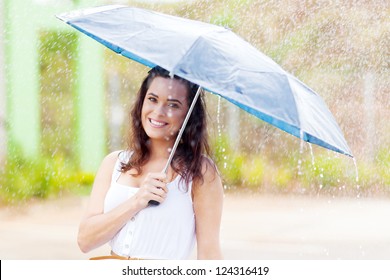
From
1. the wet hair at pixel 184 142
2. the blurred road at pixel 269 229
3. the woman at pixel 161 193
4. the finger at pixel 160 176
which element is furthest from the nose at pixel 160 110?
the blurred road at pixel 269 229

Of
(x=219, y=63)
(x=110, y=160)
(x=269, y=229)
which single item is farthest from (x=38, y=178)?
(x=219, y=63)

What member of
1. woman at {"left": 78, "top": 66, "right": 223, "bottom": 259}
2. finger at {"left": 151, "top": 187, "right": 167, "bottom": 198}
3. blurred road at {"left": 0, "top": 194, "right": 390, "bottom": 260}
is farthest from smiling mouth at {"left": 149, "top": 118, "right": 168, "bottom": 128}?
blurred road at {"left": 0, "top": 194, "right": 390, "bottom": 260}

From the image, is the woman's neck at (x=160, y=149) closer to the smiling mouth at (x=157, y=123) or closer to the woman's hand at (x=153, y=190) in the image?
the smiling mouth at (x=157, y=123)

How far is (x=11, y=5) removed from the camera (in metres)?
8.45

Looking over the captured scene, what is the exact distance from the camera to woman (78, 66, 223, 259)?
7.92ft

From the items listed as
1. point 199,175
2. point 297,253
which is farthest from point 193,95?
point 297,253

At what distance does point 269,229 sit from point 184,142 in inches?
188

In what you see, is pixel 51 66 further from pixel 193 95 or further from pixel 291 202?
pixel 193 95

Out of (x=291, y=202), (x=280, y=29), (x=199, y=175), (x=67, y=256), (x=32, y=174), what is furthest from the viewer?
(x=280, y=29)

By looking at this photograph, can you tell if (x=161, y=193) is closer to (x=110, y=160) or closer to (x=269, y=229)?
(x=110, y=160)

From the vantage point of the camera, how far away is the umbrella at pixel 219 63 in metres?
2.23

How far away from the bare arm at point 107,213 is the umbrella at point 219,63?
371 millimetres

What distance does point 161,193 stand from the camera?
7.69 ft
